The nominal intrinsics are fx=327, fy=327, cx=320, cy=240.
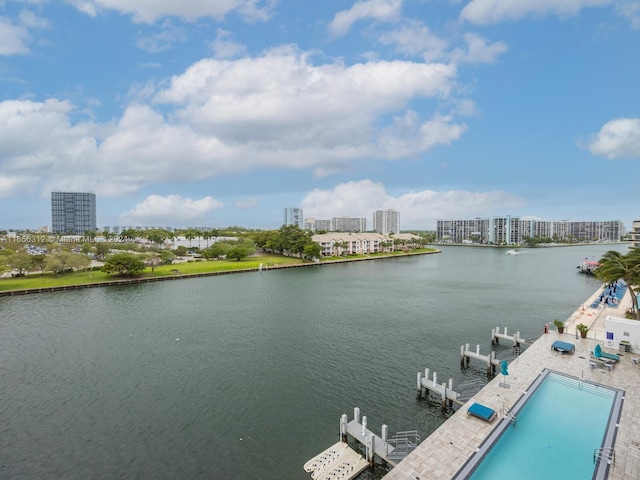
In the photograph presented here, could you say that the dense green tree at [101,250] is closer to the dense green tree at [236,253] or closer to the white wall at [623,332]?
the dense green tree at [236,253]

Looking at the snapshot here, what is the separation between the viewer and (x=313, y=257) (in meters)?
99.1

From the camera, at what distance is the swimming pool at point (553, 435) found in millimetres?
12195

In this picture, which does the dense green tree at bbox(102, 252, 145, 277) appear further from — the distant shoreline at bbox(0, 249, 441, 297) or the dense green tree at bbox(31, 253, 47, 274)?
the dense green tree at bbox(31, 253, 47, 274)

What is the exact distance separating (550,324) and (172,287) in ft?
184

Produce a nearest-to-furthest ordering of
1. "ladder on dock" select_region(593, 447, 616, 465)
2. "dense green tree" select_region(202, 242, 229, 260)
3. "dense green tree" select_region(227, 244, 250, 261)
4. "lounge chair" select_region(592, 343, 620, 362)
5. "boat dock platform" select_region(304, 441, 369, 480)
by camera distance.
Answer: "ladder on dock" select_region(593, 447, 616, 465) → "boat dock platform" select_region(304, 441, 369, 480) → "lounge chair" select_region(592, 343, 620, 362) → "dense green tree" select_region(227, 244, 250, 261) → "dense green tree" select_region(202, 242, 229, 260)

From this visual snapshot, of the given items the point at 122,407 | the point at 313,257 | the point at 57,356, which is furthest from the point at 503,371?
the point at 313,257

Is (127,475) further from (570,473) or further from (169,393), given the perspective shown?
(570,473)

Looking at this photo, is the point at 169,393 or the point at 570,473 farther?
the point at 169,393

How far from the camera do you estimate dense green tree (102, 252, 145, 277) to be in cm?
6225

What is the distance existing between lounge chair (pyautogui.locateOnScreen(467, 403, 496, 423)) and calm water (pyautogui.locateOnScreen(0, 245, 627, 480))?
257 cm

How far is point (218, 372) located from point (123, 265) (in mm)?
50435

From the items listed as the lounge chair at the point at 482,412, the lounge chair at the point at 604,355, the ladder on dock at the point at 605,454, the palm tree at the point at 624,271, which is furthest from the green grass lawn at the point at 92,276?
the ladder on dock at the point at 605,454

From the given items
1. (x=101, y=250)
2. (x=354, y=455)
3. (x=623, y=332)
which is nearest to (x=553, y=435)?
(x=354, y=455)

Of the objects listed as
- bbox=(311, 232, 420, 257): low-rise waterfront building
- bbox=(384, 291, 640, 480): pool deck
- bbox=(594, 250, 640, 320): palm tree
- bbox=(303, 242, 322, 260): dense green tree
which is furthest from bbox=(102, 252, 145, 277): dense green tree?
bbox=(594, 250, 640, 320): palm tree
